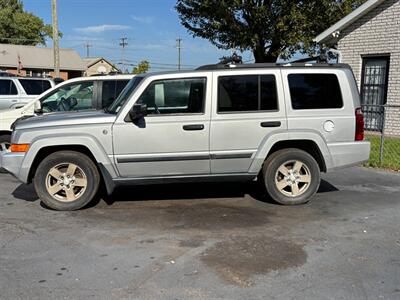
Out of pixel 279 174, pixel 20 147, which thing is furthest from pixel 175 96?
pixel 20 147

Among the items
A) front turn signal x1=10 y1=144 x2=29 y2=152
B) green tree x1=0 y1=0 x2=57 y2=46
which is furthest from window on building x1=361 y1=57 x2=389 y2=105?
green tree x1=0 y1=0 x2=57 y2=46

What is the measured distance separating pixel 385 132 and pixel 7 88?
35.8ft

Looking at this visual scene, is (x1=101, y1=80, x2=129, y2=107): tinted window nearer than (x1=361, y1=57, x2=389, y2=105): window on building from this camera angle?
Yes

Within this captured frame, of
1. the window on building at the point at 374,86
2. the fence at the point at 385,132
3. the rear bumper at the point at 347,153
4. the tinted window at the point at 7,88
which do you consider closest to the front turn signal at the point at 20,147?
the rear bumper at the point at 347,153

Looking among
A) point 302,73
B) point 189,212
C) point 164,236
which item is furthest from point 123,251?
point 302,73

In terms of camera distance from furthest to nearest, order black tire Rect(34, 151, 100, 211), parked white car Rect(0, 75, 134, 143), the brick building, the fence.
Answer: the brick building
the fence
parked white car Rect(0, 75, 134, 143)
black tire Rect(34, 151, 100, 211)

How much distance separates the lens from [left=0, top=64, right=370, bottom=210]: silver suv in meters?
6.07

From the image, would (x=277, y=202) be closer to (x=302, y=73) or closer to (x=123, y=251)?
(x=302, y=73)

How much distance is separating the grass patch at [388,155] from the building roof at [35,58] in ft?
167

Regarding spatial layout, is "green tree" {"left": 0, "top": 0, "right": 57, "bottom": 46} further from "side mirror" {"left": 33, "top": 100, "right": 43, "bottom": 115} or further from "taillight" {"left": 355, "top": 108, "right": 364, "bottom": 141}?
"taillight" {"left": 355, "top": 108, "right": 364, "bottom": 141}

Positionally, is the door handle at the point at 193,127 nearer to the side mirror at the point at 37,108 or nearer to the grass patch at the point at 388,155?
the side mirror at the point at 37,108

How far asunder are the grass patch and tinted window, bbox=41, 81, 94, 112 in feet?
18.8

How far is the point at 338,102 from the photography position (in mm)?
6469

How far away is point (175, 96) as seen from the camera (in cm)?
621
